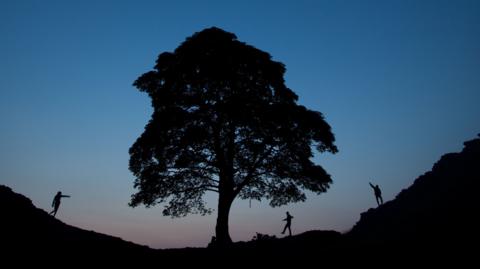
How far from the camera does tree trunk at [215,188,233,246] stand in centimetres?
1998

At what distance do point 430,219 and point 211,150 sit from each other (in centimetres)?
3178

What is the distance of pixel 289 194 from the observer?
73.3 ft

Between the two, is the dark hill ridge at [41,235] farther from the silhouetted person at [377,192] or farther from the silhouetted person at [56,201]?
the silhouetted person at [377,192]

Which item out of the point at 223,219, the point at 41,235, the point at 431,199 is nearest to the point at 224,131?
the point at 223,219

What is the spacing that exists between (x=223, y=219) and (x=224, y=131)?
228 inches

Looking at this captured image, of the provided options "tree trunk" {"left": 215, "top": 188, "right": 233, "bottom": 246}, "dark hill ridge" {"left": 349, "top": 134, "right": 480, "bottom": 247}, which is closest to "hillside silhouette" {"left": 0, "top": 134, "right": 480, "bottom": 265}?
"tree trunk" {"left": 215, "top": 188, "right": 233, "bottom": 246}

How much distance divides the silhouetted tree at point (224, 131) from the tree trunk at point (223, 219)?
0.06 metres

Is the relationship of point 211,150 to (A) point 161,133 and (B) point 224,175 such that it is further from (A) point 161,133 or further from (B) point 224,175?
(A) point 161,133

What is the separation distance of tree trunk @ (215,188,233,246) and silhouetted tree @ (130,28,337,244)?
2.5 inches

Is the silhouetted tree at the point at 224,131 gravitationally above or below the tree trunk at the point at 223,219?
above

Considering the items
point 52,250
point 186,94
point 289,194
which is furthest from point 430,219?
point 52,250

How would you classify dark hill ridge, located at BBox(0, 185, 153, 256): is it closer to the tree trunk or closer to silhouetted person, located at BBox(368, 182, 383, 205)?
the tree trunk

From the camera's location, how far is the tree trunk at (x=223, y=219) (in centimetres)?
1998

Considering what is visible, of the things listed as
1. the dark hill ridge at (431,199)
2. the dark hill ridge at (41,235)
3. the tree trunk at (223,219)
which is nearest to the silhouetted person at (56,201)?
the dark hill ridge at (41,235)
